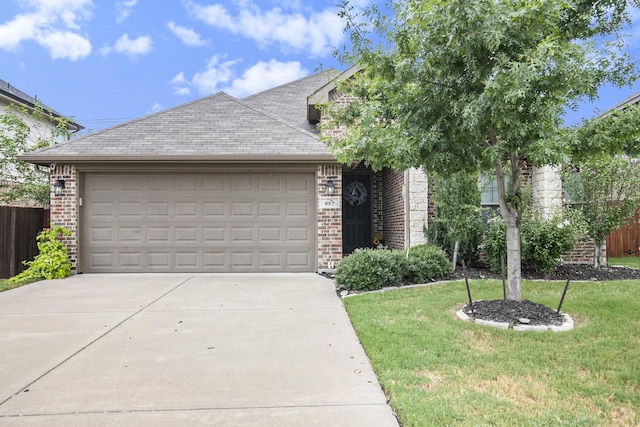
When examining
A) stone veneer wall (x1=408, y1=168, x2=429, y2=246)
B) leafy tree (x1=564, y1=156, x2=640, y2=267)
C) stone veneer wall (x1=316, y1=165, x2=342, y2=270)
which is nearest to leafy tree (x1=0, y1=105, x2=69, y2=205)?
stone veneer wall (x1=316, y1=165, x2=342, y2=270)

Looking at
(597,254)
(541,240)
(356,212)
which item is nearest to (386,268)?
(541,240)

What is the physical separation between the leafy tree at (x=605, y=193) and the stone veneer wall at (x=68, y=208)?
10.5 m

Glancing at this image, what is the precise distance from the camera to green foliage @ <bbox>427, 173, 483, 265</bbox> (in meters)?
7.93

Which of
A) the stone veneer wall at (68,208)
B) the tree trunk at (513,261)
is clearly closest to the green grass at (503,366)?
the tree trunk at (513,261)

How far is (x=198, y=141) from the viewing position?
9.04m

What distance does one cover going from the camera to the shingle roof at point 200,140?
27.8 feet

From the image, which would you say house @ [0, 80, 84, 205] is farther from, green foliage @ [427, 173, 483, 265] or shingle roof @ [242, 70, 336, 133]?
green foliage @ [427, 173, 483, 265]

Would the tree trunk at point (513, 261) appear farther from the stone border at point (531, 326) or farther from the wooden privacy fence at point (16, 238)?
the wooden privacy fence at point (16, 238)

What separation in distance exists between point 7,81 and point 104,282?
1118 cm

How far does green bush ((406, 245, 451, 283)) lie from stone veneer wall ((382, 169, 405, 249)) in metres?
1.97

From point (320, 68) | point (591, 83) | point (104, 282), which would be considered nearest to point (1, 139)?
point (104, 282)

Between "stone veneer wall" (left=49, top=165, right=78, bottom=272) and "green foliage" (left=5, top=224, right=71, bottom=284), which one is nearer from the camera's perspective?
"green foliage" (left=5, top=224, right=71, bottom=284)

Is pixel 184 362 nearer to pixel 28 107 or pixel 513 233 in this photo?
pixel 513 233

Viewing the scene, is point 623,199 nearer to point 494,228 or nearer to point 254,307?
point 494,228
